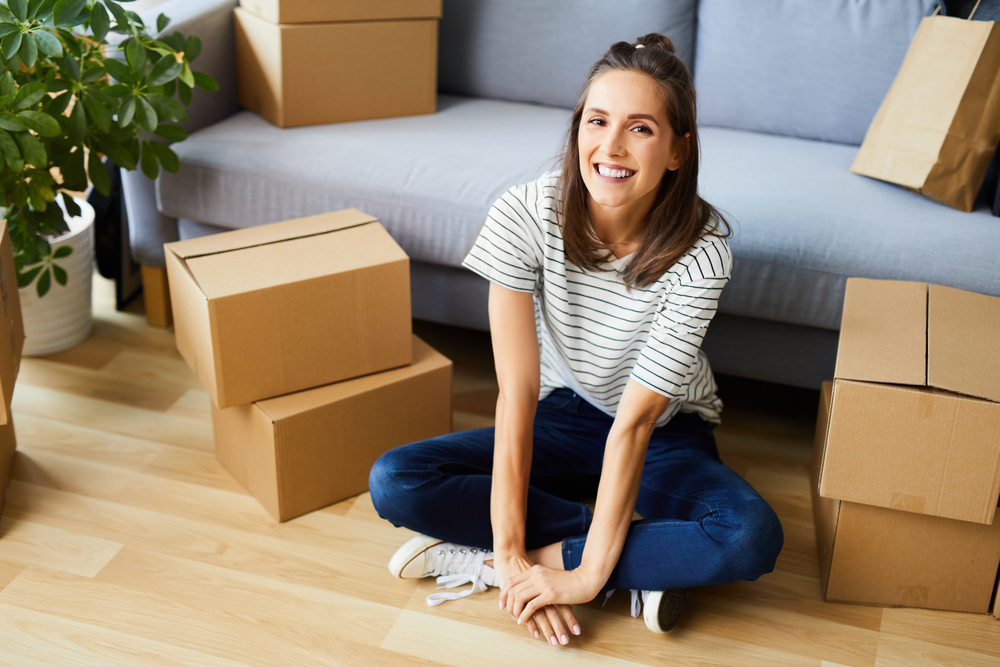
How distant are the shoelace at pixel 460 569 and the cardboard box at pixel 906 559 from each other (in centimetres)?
49

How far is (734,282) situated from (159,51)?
105cm

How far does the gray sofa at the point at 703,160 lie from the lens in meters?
1.41

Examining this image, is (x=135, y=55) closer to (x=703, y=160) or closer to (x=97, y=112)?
(x=97, y=112)

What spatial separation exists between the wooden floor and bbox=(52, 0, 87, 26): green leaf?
690 millimetres

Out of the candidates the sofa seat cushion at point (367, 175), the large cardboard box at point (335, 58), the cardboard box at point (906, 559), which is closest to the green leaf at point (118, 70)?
the sofa seat cushion at point (367, 175)

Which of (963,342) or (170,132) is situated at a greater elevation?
(170,132)

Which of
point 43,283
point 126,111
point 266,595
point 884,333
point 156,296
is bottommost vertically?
Answer: point 266,595

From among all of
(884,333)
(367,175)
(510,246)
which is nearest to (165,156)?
(367,175)

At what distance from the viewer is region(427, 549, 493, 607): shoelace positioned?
124cm

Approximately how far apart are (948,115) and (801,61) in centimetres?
40

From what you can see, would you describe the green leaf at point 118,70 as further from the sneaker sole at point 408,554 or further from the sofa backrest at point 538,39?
the sneaker sole at point 408,554

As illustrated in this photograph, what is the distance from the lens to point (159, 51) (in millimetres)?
1471

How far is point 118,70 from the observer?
142 centimetres

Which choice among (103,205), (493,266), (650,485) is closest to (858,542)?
(650,485)
